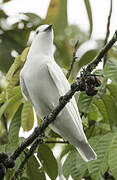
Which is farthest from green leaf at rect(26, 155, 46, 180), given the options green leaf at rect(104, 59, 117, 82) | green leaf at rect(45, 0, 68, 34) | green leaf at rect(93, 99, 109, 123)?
green leaf at rect(45, 0, 68, 34)

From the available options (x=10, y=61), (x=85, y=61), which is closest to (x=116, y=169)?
(x=85, y=61)

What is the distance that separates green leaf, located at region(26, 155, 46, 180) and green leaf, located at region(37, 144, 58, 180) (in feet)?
0.29

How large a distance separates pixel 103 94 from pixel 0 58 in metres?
1.54

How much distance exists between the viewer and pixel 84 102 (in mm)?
3281

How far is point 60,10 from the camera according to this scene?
3627 mm

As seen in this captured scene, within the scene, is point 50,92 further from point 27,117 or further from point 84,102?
point 84,102

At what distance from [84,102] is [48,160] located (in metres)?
0.55

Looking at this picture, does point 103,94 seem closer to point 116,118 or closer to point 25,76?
point 116,118

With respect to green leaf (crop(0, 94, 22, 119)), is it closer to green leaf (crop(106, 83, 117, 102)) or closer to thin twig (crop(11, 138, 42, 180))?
thin twig (crop(11, 138, 42, 180))

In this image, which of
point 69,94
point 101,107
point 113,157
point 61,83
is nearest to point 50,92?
point 61,83

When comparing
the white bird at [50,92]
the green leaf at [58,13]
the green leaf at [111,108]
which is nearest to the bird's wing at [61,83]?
the white bird at [50,92]

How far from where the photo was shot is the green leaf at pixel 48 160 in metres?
3.42

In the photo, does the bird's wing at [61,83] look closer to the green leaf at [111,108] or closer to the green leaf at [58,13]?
the green leaf at [111,108]

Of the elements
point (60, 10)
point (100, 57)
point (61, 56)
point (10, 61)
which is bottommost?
point (61, 56)
